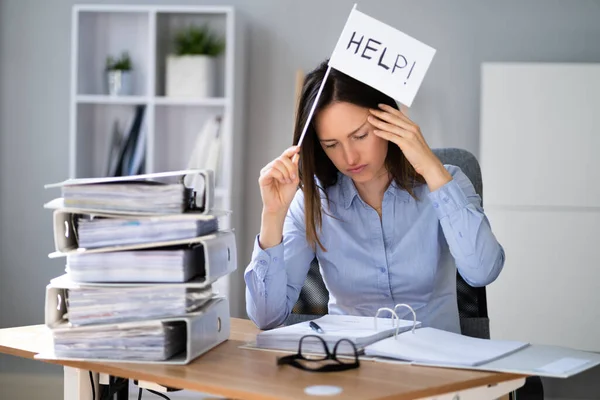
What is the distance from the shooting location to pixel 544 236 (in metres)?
3.80

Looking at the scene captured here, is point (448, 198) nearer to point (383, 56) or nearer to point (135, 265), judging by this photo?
point (383, 56)

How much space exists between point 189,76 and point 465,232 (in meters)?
2.49

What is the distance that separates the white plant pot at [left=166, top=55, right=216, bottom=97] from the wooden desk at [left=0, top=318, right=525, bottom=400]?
2.68 m

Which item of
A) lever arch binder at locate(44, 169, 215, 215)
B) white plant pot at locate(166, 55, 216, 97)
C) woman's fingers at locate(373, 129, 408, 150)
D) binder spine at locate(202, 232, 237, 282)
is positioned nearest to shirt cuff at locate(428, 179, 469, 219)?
woman's fingers at locate(373, 129, 408, 150)

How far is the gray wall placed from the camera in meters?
4.21

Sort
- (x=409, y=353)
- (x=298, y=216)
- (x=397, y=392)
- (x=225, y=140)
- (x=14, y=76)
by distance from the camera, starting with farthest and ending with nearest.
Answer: (x=14, y=76), (x=225, y=140), (x=298, y=216), (x=409, y=353), (x=397, y=392)

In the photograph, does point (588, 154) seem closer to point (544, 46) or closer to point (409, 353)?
point (544, 46)

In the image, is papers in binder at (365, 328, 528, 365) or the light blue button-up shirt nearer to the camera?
papers in binder at (365, 328, 528, 365)

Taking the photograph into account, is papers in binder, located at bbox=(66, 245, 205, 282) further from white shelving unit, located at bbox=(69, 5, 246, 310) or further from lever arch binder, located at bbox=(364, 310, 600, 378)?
white shelving unit, located at bbox=(69, 5, 246, 310)

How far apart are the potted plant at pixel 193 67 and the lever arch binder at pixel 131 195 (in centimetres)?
266

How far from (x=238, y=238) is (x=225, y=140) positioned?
524 millimetres

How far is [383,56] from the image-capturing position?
1776 mm

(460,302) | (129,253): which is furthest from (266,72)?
(129,253)

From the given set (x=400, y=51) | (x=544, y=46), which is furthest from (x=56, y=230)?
(x=544, y=46)
